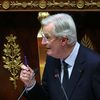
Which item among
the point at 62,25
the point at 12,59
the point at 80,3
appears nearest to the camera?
the point at 62,25

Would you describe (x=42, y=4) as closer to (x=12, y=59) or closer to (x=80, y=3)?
(x=80, y=3)

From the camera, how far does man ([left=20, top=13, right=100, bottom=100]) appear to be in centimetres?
200

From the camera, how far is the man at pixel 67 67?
6.57ft

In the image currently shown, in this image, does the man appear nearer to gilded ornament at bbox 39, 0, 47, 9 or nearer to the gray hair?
the gray hair

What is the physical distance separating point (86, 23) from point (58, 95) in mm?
772

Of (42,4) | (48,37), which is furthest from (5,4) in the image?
(48,37)

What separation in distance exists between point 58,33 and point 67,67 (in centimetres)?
20

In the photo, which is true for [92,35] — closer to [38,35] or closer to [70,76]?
[38,35]

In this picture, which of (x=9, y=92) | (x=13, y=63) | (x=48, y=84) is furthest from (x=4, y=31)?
(x=48, y=84)

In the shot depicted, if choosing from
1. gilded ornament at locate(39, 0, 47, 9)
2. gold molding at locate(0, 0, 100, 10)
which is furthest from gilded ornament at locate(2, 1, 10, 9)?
gilded ornament at locate(39, 0, 47, 9)

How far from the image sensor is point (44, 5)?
2609mm

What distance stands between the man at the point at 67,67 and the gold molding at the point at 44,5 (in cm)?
55

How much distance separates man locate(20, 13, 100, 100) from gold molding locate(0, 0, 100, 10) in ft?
1.80

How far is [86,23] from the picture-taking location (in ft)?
9.02
